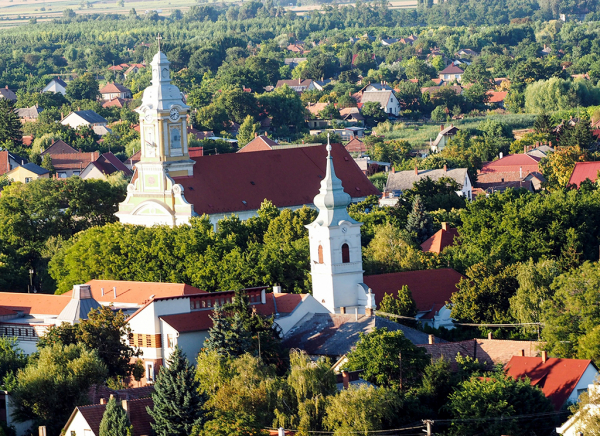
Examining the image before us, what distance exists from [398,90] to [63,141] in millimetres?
50512

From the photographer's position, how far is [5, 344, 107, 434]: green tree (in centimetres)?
4141

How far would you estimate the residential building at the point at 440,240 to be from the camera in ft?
207

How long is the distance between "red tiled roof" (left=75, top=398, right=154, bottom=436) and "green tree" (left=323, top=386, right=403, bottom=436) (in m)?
4.49

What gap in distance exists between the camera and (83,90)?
502 feet

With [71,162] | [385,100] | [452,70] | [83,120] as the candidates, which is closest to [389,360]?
[71,162]

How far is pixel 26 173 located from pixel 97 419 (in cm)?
5634

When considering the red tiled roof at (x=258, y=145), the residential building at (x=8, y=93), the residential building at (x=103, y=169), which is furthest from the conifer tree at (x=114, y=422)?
the residential building at (x=8, y=93)

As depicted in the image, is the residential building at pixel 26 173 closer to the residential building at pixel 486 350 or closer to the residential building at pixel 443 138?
the residential building at pixel 443 138

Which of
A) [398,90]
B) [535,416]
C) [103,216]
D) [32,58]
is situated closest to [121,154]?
[103,216]

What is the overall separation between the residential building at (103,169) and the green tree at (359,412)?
5407cm

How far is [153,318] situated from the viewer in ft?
151

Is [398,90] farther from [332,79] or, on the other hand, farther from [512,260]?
[512,260]

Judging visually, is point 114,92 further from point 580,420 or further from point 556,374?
point 580,420

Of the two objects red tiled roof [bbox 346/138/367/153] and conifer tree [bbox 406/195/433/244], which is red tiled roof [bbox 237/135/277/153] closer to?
red tiled roof [bbox 346/138/367/153]
